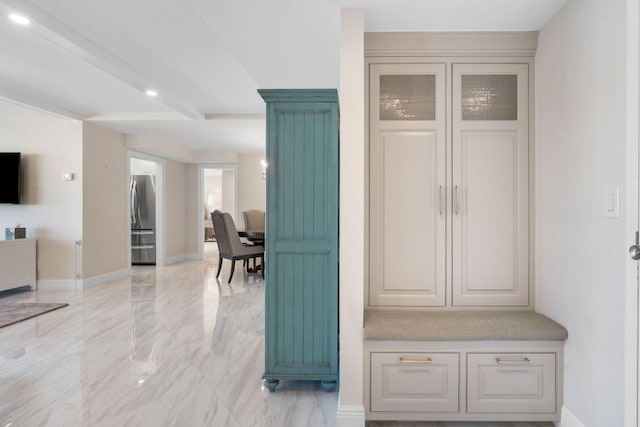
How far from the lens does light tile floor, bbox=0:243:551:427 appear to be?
2.00 metres

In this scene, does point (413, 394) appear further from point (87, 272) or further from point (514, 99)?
point (87, 272)

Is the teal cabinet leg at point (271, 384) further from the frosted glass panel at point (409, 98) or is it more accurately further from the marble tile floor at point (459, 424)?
the frosted glass panel at point (409, 98)

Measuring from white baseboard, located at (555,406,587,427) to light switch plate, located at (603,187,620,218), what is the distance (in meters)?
1.04

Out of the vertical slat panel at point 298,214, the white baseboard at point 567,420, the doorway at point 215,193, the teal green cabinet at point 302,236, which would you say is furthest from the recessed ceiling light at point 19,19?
the doorway at point 215,193

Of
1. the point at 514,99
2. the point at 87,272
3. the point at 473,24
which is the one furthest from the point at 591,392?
the point at 87,272

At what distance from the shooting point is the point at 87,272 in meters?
5.28

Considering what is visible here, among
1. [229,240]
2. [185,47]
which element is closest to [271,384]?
[185,47]

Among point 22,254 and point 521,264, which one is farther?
point 22,254

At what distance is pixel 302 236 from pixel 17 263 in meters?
4.78

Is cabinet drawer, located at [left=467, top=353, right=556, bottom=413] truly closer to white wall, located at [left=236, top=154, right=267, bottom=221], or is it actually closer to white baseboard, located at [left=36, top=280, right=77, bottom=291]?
white baseboard, located at [left=36, top=280, right=77, bottom=291]

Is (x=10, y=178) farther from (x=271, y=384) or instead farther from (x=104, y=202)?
(x=271, y=384)

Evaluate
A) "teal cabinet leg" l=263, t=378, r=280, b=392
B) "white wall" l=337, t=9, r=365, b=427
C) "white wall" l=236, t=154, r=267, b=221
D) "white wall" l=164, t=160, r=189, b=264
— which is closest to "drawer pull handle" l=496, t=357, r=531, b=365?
"white wall" l=337, t=9, r=365, b=427

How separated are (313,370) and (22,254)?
485cm

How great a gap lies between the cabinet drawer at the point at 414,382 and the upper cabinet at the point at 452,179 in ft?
1.22
